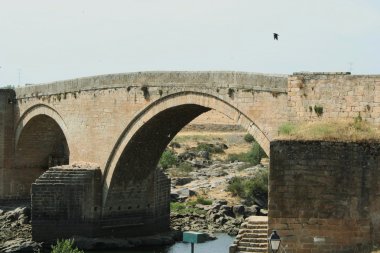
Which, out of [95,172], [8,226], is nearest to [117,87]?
[95,172]

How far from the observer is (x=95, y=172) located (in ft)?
67.4

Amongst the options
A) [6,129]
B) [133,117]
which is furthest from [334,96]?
[6,129]

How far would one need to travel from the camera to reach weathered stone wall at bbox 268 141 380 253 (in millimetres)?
10555

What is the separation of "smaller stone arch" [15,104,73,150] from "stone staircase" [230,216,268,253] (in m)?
10.8

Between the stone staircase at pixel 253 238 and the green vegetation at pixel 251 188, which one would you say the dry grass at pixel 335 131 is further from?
the green vegetation at pixel 251 188

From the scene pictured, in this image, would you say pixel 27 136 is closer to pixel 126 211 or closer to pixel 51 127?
pixel 51 127

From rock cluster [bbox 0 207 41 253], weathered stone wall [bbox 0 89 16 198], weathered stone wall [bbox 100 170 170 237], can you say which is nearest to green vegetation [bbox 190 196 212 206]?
weathered stone wall [bbox 100 170 170 237]

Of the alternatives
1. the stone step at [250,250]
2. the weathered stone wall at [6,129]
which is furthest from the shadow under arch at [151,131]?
the weathered stone wall at [6,129]

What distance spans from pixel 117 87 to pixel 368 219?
1074 centimetres

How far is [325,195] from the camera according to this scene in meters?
10.7

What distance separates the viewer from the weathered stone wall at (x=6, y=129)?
26781 mm

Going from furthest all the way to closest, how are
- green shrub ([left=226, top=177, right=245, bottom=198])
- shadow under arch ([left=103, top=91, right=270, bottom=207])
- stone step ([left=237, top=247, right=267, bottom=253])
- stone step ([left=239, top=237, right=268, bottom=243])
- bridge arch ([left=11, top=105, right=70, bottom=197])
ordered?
green shrub ([left=226, top=177, right=245, bottom=198])
bridge arch ([left=11, top=105, right=70, bottom=197])
shadow under arch ([left=103, top=91, right=270, bottom=207])
stone step ([left=239, top=237, right=268, bottom=243])
stone step ([left=237, top=247, right=267, bottom=253])

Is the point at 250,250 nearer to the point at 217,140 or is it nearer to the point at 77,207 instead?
the point at 77,207

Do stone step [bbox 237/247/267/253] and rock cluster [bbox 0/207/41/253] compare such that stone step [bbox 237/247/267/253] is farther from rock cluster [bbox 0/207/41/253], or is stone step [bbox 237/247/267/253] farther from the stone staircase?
rock cluster [bbox 0/207/41/253]
